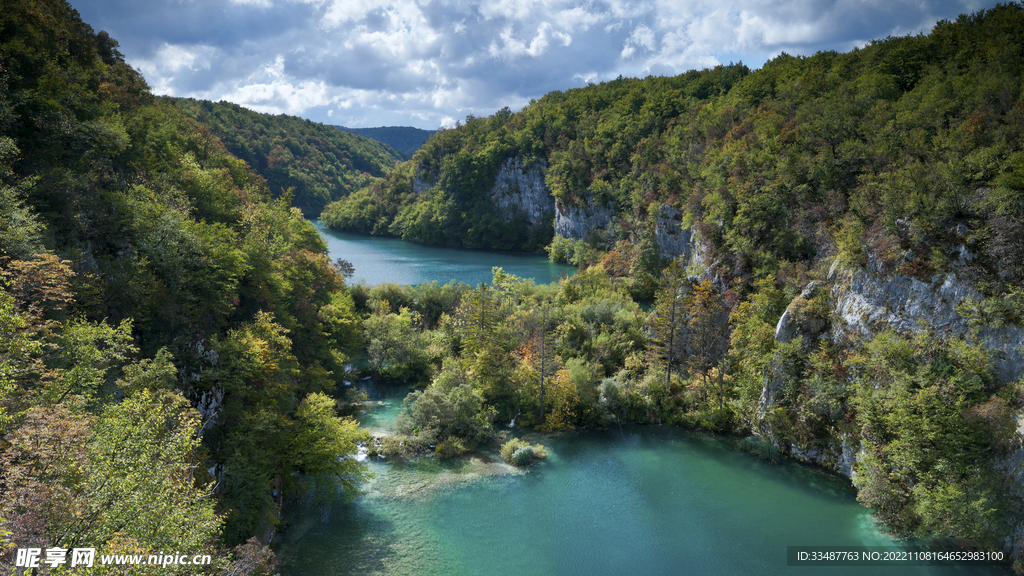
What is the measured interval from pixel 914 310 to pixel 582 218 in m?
59.2

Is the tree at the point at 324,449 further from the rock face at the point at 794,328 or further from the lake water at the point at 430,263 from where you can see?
the lake water at the point at 430,263

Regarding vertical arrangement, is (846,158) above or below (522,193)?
below

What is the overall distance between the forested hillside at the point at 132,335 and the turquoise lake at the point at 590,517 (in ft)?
9.72

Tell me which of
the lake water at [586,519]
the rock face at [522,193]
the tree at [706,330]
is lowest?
the lake water at [586,519]

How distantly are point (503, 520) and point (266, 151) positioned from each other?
13995 cm

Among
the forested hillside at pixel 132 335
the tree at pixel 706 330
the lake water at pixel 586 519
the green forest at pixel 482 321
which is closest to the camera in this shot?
the forested hillside at pixel 132 335

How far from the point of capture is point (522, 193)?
105m

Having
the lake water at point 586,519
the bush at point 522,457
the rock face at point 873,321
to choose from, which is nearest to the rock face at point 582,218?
the rock face at point 873,321

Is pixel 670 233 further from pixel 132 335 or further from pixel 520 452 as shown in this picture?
pixel 132 335

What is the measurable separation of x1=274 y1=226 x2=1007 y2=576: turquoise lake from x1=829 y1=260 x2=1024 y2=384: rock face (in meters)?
8.27

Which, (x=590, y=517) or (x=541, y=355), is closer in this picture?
(x=590, y=517)

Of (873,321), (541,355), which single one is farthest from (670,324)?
(873,321)

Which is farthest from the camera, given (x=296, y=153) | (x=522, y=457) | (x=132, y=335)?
(x=296, y=153)

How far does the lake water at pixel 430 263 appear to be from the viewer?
240 feet
